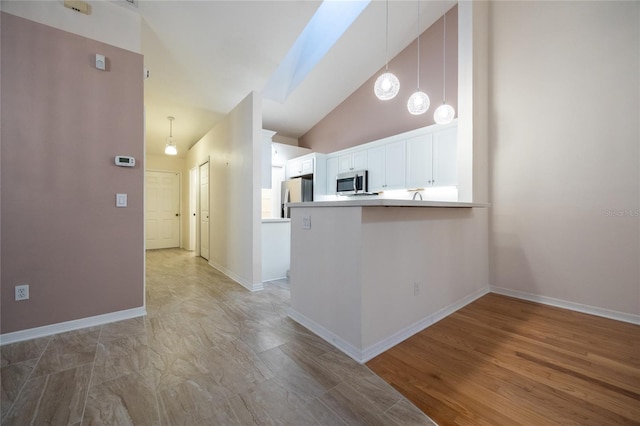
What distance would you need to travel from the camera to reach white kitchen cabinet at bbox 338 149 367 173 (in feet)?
15.3

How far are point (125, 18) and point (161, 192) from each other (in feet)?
17.2

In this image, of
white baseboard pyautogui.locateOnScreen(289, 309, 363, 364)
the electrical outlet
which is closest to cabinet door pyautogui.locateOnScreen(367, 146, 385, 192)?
white baseboard pyautogui.locateOnScreen(289, 309, 363, 364)

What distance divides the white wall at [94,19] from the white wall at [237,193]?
4.37 ft

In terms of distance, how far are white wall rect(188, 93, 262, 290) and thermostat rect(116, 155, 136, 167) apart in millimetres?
1300

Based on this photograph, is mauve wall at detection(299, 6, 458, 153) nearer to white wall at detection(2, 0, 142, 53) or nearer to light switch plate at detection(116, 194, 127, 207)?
white wall at detection(2, 0, 142, 53)

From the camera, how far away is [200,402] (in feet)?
4.43

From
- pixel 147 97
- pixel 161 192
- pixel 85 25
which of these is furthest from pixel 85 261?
pixel 161 192

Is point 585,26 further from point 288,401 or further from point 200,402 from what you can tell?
point 200,402

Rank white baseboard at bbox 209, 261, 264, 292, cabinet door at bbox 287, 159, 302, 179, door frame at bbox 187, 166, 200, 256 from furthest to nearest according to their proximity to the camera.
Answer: door frame at bbox 187, 166, 200, 256
cabinet door at bbox 287, 159, 302, 179
white baseboard at bbox 209, 261, 264, 292

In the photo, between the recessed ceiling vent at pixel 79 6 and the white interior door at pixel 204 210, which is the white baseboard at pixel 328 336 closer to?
the recessed ceiling vent at pixel 79 6

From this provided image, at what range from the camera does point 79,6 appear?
2.28 meters

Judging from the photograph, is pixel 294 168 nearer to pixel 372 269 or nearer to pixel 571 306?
pixel 372 269

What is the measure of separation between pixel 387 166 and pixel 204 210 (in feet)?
12.7

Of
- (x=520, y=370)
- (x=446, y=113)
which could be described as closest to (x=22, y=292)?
(x=520, y=370)
